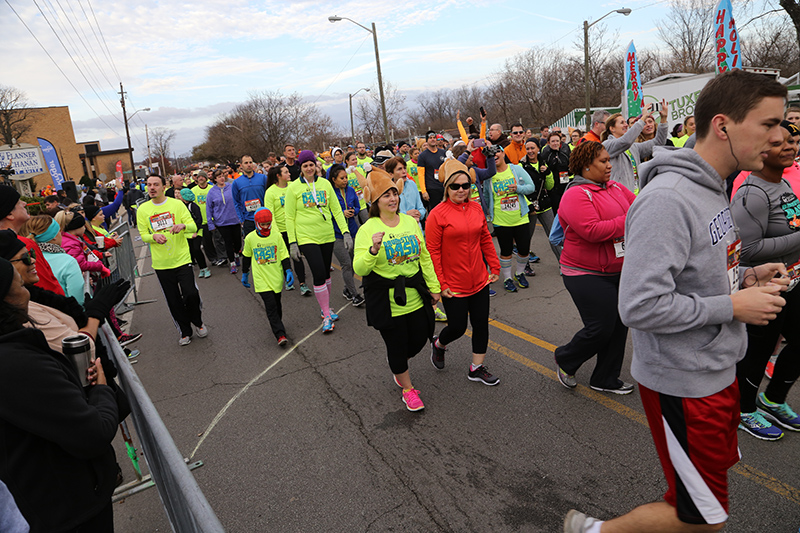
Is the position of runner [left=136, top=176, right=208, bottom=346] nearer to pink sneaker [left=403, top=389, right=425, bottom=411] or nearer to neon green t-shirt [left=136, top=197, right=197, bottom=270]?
neon green t-shirt [left=136, top=197, right=197, bottom=270]

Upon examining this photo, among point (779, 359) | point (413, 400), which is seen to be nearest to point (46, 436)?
point (413, 400)

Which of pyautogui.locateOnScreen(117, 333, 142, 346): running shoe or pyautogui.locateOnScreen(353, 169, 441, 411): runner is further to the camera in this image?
pyautogui.locateOnScreen(117, 333, 142, 346): running shoe

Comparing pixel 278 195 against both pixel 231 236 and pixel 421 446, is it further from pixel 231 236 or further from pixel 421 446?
pixel 421 446

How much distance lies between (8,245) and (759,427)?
187 inches

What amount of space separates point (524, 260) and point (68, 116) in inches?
3203

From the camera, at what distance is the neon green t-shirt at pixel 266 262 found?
Answer: 6352 mm

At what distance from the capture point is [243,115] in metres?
61.7

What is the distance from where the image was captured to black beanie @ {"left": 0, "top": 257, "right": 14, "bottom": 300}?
6.04 ft

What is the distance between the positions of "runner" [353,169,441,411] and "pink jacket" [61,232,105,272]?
374 centimetres

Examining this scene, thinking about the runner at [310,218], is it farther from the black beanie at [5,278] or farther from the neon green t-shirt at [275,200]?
the black beanie at [5,278]

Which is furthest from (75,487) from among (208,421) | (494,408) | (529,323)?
(529,323)

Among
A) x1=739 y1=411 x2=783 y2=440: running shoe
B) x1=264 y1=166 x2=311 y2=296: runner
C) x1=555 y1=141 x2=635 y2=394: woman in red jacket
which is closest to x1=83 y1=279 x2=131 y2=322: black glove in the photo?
x1=555 y1=141 x2=635 y2=394: woman in red jacket

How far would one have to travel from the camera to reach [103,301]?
3.00m

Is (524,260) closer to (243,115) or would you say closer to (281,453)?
(281,453)
